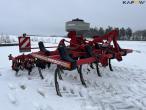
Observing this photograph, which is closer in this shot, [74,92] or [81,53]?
[74,92]

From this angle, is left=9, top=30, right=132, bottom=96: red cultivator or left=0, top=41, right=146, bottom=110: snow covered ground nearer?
left=0, top=41, right=146, bottom=110: snow covered ground

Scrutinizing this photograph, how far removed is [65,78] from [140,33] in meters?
63.0

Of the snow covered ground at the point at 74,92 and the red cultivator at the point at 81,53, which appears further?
the red cultivator at the point at 81,53

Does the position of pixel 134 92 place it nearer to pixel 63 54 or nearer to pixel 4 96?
pixel 63 54

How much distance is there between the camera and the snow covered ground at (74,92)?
650 centimetres

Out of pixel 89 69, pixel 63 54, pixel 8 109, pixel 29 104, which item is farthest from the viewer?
pixel 89 69

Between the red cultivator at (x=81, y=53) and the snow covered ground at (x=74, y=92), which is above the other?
the red cultivator at (x=81, y=53)

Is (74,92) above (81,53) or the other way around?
the other way around

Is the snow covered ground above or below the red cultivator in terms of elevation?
below

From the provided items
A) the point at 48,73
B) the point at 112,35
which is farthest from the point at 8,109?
the point at 112,35

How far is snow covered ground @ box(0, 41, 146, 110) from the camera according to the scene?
21.3ft

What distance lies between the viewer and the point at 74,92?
7.81m

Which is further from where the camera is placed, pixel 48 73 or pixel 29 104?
pixel 48 73

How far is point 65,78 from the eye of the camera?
934 centimetres
